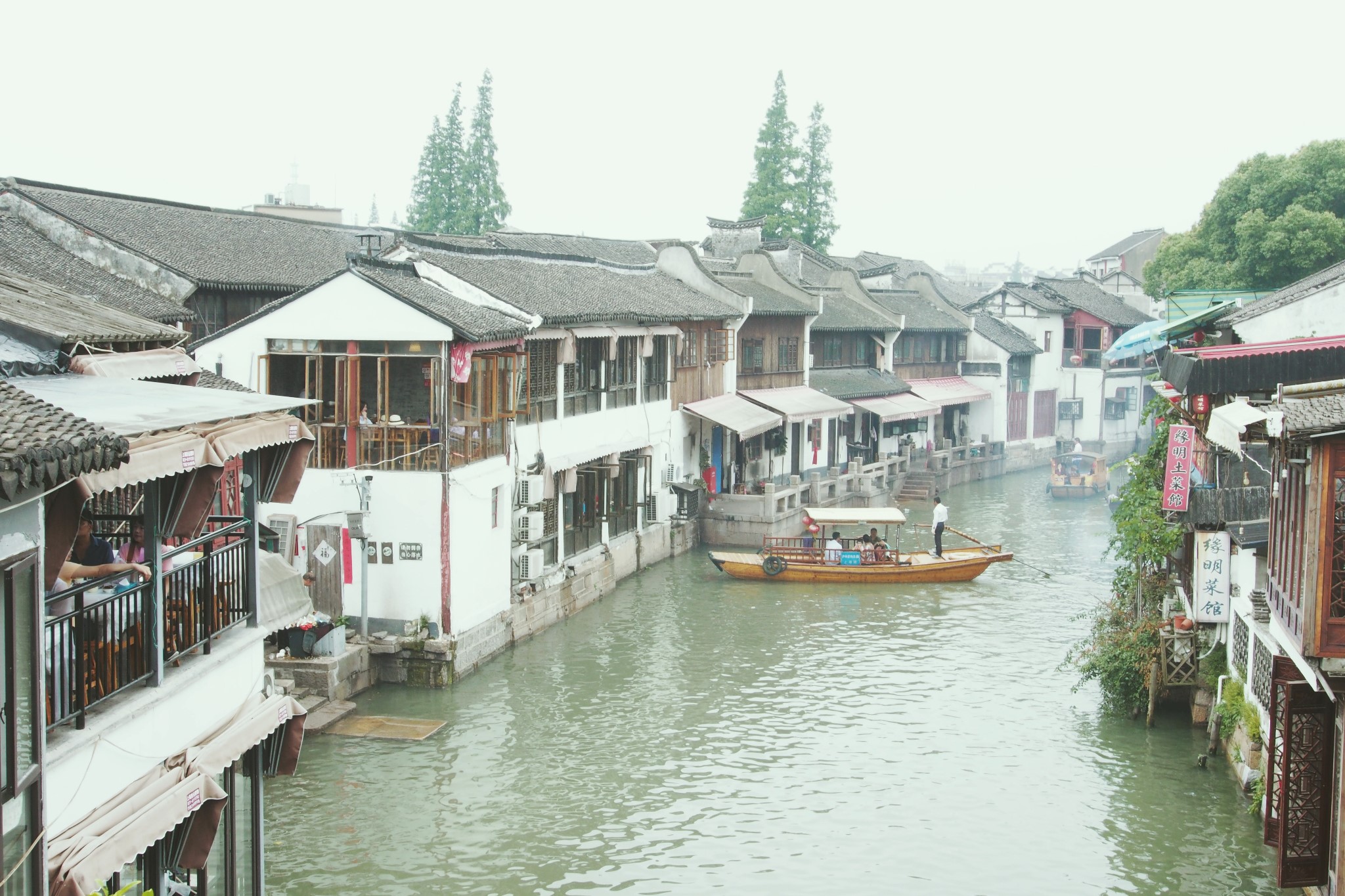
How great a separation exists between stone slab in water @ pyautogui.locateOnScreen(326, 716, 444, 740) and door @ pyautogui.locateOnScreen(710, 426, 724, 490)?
16.5m

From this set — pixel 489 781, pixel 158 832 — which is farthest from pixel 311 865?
pixel 158 832

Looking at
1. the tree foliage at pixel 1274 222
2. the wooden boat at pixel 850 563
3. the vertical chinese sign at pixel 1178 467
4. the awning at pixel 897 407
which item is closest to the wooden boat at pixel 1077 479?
the awning at pixel 897 407

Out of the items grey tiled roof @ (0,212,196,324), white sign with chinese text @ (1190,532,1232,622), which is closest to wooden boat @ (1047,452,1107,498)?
white sign with chinese text @ (1190,532,1232,622)

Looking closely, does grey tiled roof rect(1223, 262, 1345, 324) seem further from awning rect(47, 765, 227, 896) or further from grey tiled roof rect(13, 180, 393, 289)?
grey tiled roof rect(13, 180, 393, 289)

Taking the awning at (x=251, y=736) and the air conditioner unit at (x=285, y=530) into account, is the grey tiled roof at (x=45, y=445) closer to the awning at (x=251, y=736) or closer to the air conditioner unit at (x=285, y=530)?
the awning at (x=251, y=736)

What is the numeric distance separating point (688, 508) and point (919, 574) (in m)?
5.91

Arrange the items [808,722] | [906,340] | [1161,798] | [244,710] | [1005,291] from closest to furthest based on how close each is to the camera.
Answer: [244,710] < [1161,798] < [808,722] < [906,340] < [1005,291]

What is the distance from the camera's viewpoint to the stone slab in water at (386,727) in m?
16.3

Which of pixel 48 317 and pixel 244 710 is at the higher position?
pixel 48 317

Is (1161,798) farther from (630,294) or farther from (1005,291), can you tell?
(1005,291)

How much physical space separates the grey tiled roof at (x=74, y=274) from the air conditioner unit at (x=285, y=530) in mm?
4089

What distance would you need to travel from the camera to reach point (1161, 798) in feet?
48.1

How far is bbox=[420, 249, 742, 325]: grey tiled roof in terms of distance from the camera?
22.6m

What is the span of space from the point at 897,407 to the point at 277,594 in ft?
108
